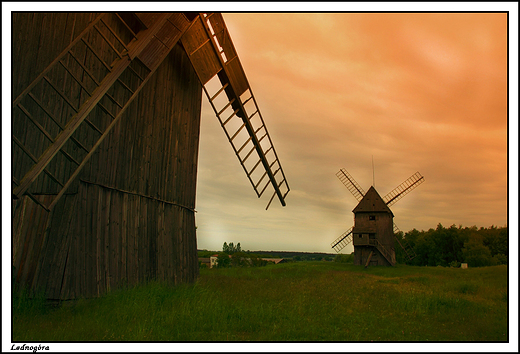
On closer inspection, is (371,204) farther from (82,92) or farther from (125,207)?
(82,92)

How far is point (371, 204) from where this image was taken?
103 feet

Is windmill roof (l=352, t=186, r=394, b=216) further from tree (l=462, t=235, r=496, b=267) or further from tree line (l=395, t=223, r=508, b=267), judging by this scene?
tree (l=462, t=235, r=496, b=267)

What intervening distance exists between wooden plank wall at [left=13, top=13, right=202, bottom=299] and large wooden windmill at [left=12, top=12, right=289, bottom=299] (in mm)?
30

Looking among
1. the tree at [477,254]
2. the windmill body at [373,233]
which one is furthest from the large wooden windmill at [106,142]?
the tree at [477,254]

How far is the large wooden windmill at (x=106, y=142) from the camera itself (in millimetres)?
7707

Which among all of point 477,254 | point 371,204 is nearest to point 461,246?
point 477,254

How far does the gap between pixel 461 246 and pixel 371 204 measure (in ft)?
97.6

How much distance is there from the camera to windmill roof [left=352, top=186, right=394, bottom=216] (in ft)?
102

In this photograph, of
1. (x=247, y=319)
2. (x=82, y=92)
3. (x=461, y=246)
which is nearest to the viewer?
(x=247, y=319)

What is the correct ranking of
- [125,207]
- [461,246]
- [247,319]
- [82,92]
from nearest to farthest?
1. [247,319]
2. [82,92]
3. [125,207]
4. [461,246]

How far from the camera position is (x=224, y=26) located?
1271 cm

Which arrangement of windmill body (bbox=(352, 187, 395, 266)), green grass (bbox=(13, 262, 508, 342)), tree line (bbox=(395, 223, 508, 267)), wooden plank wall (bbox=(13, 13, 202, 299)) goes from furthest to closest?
tree line (bbox=(395, 223, 508, 267)) < windmill body (bbox=(352, 187, 395, 266)) < wooden plank wall (bbox=(13, 13, 202, 299)) < green grass (bbox=(13, 262, 508, 342))

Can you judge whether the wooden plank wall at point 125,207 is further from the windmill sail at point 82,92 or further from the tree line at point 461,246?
the tree line at point 461,246

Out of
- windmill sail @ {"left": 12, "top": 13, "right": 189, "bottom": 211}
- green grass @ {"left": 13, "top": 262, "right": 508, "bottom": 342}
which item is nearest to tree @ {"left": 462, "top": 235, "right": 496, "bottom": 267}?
green grass @ {"left": 13, "top": 262, "right": 508, "bottom": 342}
